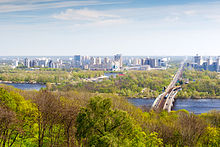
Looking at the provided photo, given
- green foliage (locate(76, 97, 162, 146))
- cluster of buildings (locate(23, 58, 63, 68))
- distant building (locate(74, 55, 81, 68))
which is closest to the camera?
green foliage (locate(76, 97, 162, 146))

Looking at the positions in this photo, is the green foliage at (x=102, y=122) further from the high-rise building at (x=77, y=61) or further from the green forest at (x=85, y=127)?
the high-rise building at (x=77, y=61)

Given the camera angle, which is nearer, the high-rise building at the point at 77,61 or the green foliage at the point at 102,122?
the green foliage at the point at 102,122

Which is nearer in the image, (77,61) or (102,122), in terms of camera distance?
(102,122)

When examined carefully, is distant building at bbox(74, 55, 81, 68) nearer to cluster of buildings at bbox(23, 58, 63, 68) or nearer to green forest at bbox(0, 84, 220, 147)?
cluster of buildings at bbox(23, 58, 63, 68)

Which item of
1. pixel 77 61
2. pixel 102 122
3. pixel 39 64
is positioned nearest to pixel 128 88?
pixel 102 122

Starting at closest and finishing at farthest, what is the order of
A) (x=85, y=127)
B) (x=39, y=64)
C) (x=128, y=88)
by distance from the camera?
(x=85, y=127), (x=128, y=88), (x=39, y=64)

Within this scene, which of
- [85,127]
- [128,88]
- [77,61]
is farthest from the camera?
[77,61]

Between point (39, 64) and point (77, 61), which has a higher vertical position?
point (77, 61)

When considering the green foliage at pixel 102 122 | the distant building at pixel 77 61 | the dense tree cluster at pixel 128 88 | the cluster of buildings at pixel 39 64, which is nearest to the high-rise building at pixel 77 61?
the distant building at pixel 77 61

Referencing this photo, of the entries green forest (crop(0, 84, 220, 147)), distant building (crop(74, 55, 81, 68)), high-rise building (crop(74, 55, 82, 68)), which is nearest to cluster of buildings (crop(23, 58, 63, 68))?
distant building (crop(74, 55, 81, 68))

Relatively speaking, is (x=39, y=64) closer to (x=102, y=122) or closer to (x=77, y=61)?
(x=77, y=61)

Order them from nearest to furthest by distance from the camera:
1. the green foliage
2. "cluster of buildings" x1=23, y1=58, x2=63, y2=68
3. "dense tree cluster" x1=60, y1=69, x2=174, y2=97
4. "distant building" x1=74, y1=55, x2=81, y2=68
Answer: the green foliage → "dense tree cluster" x1=60, y1=69, x2=174, y2=97 → "cluster of buildings" x1=23, y1=58, x2=63, y2=68 → "distant building" x1=74, y1=55, x2=81, y2=68
